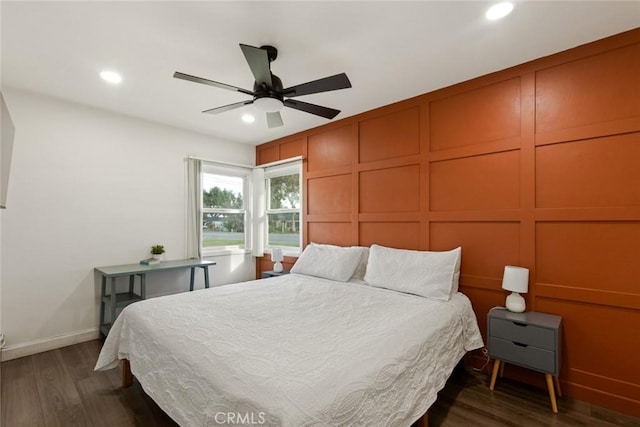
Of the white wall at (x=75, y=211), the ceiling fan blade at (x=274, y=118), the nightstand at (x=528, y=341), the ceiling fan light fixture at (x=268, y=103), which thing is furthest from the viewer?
the white wall at (x=75, y=211)

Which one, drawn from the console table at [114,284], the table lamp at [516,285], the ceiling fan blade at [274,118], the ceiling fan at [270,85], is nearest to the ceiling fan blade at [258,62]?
the ceiling fan at [270,85]

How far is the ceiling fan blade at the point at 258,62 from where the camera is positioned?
1713 millimetres

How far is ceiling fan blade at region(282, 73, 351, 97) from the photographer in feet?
6.31

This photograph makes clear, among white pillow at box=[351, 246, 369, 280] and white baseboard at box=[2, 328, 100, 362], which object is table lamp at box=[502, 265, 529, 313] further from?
white baseboard at box=[2, 328, 100, 362]

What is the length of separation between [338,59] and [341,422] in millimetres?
2414

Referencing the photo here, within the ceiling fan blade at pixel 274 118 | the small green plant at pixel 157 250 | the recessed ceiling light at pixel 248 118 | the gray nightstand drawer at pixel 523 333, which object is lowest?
the gray nightstand drawer at pixel 523 333

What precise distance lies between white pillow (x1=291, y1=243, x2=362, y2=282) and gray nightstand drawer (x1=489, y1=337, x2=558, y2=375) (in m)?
1.42

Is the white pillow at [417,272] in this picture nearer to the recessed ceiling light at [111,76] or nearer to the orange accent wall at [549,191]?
the orange accent wall at [549,191]

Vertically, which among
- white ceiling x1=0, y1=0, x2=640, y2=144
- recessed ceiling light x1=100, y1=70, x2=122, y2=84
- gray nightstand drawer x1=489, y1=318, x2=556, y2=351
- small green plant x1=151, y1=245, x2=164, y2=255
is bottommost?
gray nightstand drawer x1=489, y1=318, x2=556, y2=351

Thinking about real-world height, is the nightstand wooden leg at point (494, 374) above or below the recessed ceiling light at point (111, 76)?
below

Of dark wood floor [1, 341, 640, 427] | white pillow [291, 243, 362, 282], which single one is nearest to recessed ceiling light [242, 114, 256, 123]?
white pillow [291, 243, 362, 282]

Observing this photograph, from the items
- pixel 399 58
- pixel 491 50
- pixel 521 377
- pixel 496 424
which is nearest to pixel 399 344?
pixel 496 424

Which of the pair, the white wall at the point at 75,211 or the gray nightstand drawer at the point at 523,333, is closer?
the gray nightstand drawer at the point at 523,333

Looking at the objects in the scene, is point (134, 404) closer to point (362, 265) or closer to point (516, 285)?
point (362, 265)
